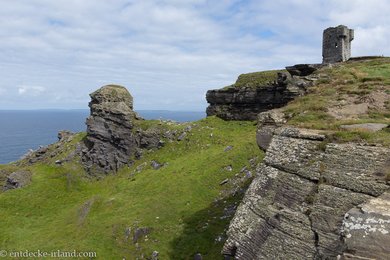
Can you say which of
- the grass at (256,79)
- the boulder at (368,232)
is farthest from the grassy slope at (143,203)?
the boulder at (368,232)

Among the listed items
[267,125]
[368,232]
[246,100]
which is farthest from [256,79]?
[368,232]

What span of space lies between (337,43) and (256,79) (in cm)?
1420

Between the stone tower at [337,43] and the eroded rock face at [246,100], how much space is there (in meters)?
8.61

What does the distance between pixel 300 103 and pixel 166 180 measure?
938 inches

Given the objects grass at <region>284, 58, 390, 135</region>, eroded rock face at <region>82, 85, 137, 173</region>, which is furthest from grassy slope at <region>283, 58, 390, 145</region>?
eroded rock face at <region>82, 85, 137, 173</region>

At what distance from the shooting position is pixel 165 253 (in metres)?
34.4

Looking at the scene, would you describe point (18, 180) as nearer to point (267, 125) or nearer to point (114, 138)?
point (114, 138)

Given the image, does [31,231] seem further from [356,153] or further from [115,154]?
[356,153]

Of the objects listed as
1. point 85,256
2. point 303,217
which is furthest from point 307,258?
point 85,256

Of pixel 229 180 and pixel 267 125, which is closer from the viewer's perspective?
pixel 267 125

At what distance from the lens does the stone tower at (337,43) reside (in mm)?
54125

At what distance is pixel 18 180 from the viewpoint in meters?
58.4

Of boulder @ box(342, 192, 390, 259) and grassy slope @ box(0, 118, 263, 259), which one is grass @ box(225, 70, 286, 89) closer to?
grassy slope @ box(0, 118, 263, 259)

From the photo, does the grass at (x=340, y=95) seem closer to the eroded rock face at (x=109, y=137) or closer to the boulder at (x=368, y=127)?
the boulder at (x=368, y=127)
